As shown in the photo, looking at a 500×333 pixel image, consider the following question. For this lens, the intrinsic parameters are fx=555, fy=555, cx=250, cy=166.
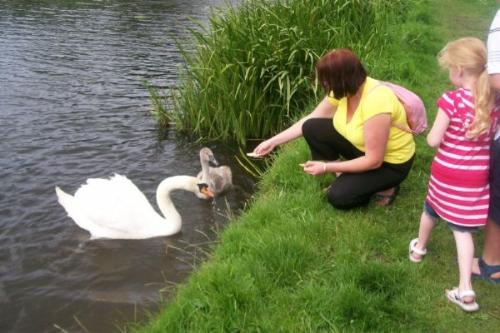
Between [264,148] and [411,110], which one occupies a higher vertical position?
[411,110]

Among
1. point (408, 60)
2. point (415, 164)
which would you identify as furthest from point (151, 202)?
point (408, 60)

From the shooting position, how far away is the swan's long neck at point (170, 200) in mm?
6477

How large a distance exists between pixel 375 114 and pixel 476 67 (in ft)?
3.03

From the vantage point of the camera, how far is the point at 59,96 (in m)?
10.9

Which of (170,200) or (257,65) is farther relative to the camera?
(257,65)

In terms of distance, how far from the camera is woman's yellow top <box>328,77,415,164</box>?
4543 millimetres

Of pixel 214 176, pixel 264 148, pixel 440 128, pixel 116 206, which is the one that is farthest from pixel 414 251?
pixel 116 206

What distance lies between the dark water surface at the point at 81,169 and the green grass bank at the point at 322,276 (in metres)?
0.90

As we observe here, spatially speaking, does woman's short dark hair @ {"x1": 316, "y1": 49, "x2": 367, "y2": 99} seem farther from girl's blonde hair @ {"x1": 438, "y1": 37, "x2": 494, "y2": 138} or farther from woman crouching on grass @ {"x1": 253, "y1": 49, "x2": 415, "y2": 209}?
girl's blonde hair @ {"x1": 438, "y1": 37, "x2": 494, "y2": 138}

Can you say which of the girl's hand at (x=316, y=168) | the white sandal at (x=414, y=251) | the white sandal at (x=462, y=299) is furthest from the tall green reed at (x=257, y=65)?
the white sandal at (x=462, y=299)

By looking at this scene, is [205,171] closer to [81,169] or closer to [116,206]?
[116,206]

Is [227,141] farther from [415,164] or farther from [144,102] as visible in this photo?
[415,164]

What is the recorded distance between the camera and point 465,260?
387cm

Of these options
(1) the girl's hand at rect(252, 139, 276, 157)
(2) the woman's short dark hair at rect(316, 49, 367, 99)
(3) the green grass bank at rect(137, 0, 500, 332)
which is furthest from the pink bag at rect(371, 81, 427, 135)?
(1) the girl's hand at rect(252, 139, 276, 157)
